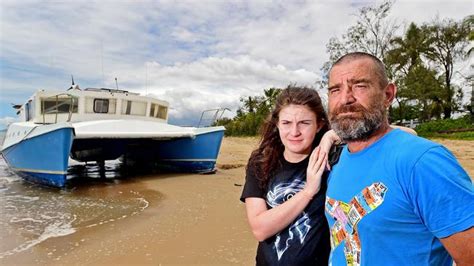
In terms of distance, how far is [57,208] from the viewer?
6691mm

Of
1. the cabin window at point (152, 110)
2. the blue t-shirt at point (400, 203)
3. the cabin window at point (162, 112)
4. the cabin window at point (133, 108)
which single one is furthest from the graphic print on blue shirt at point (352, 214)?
the cabin window at point (162, 112)

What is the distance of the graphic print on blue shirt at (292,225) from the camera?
5.30 feet

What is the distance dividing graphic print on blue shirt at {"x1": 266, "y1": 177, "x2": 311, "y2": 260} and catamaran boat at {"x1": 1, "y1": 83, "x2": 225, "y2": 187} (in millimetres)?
7240

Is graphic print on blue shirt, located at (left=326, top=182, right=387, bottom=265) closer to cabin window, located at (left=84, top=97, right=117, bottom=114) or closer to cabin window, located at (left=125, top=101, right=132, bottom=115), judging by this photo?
cabin window, located at (left=84, top=97, right=117, bottom=114)

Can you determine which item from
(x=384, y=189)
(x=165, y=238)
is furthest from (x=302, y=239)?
(x=165, y=238)

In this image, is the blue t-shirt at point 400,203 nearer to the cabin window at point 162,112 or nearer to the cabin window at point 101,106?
the cabin window at point 101,106

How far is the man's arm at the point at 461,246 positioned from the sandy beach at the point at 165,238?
287 centimetres

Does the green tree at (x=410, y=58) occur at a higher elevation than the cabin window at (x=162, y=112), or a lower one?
higher

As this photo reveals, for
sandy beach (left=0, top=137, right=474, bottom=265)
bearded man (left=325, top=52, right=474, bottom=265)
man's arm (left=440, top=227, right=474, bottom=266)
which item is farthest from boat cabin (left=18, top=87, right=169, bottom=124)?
man's arm (left=440, top=227, right=474, bottom=266)

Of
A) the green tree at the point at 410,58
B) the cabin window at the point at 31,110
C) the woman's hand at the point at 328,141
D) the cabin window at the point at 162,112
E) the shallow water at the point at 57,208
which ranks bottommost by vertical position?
the shallow water at the point at 57,208

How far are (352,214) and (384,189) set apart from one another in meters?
0.18

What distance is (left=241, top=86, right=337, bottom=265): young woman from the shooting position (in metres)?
1.59

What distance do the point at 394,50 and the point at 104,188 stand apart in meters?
23.7

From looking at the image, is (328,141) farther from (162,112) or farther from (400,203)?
(162,112)
